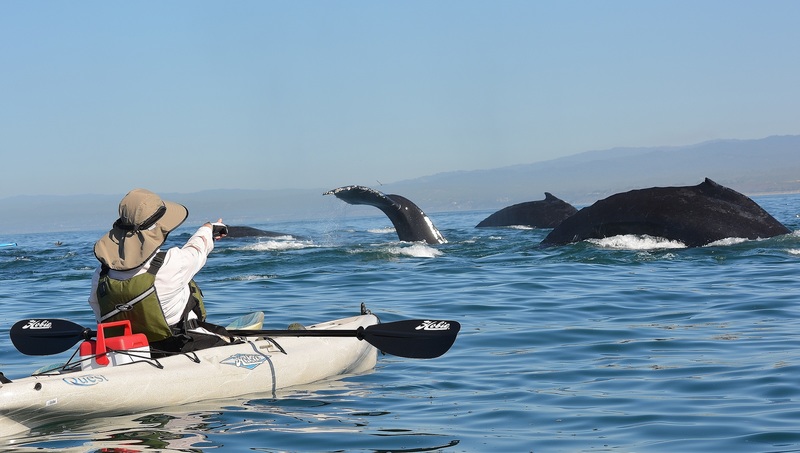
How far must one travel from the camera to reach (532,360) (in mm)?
9055

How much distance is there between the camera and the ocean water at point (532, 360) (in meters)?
6.48

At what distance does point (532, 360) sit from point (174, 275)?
126 inches

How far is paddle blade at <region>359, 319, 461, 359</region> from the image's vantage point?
809 centimetres

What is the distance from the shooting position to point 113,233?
756cm

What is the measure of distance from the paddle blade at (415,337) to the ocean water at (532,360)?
0.88 feet

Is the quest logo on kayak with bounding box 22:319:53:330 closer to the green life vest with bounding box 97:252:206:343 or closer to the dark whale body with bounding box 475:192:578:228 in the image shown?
the green life vest with bounding box 97:252:206:343

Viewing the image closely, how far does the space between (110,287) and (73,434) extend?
3.54ft

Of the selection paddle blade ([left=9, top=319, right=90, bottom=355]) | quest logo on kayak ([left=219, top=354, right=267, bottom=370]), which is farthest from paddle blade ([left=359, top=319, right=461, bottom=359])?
paddle blade ([left=9, top=319, right=90, bottom=355])

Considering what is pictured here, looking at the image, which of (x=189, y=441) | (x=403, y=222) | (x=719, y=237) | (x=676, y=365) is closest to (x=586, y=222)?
(x=719, y=237)

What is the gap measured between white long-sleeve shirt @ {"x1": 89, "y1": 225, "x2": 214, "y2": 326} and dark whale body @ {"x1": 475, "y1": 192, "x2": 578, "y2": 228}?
61.5 ft

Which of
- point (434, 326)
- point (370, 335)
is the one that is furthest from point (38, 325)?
point (434, 326)

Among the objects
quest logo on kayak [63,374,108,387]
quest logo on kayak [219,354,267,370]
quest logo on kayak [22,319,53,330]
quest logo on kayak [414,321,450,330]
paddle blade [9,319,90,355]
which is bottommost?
quest logo on kayak [219,354,267,370]

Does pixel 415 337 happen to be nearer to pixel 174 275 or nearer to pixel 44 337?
pixel 174 275

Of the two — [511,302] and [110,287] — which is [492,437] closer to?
[110,287]
